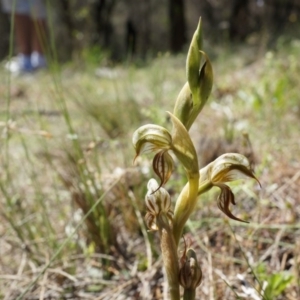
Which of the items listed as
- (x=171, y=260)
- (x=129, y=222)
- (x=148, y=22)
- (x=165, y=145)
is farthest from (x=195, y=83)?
(x=148, y=22)

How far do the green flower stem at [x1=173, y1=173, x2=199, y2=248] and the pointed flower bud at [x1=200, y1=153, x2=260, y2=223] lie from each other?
0.03m

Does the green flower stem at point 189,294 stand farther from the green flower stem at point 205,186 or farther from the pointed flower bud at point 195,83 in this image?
the pointed flower bud at point 195,83

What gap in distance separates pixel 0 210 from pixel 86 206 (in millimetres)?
426

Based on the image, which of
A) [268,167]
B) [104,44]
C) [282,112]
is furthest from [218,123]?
[104,44]

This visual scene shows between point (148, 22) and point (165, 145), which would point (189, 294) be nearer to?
point (165, 145)

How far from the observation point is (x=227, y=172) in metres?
0.70

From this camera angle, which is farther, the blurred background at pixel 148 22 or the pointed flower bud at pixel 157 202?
the blurred background at pixel 148 22

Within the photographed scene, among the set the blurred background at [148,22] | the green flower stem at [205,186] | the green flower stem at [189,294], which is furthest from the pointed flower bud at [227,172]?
the blurred background at [148,22]

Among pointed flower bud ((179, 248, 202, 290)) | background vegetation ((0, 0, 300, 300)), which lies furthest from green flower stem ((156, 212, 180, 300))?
background vegetation ((0, 0, 300, 300))

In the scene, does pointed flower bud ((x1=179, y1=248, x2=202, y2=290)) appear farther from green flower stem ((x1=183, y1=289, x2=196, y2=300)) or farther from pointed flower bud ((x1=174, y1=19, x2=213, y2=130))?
pointed flower bud ((x1=174, y1=19, x2=213, y2=130))

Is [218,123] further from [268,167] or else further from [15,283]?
[15,283]

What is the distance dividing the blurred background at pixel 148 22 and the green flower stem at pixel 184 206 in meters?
9.01

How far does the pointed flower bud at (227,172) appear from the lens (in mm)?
685

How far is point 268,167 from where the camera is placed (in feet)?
5.92
